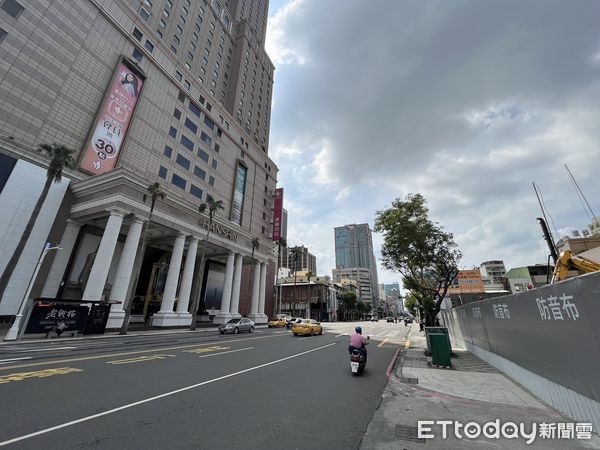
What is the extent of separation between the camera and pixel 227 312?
4141 centimetres

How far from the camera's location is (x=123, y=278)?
90.4ft

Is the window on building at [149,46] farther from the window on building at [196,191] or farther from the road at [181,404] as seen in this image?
the road at [181,404]

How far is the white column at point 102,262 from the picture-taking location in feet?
82.5

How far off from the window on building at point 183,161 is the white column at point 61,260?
1661cm

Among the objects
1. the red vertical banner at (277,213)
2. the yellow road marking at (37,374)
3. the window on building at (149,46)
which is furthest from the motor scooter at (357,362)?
the red vertical banner at (277,213)

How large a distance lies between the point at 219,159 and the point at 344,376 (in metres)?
48.6

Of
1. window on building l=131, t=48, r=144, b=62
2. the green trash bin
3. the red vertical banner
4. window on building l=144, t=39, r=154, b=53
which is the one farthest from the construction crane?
the red vertical banner

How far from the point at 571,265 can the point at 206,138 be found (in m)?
50.5

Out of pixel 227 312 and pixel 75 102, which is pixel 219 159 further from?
pixel 227 312

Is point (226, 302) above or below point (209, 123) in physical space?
below

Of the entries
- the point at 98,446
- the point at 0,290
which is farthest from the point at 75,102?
the point at 98,446

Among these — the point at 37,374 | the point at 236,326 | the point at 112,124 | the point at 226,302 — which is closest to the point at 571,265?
the point at 37,374

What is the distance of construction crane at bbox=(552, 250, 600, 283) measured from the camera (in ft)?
37.5

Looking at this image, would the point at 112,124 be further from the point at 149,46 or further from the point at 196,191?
the point at 149,46
